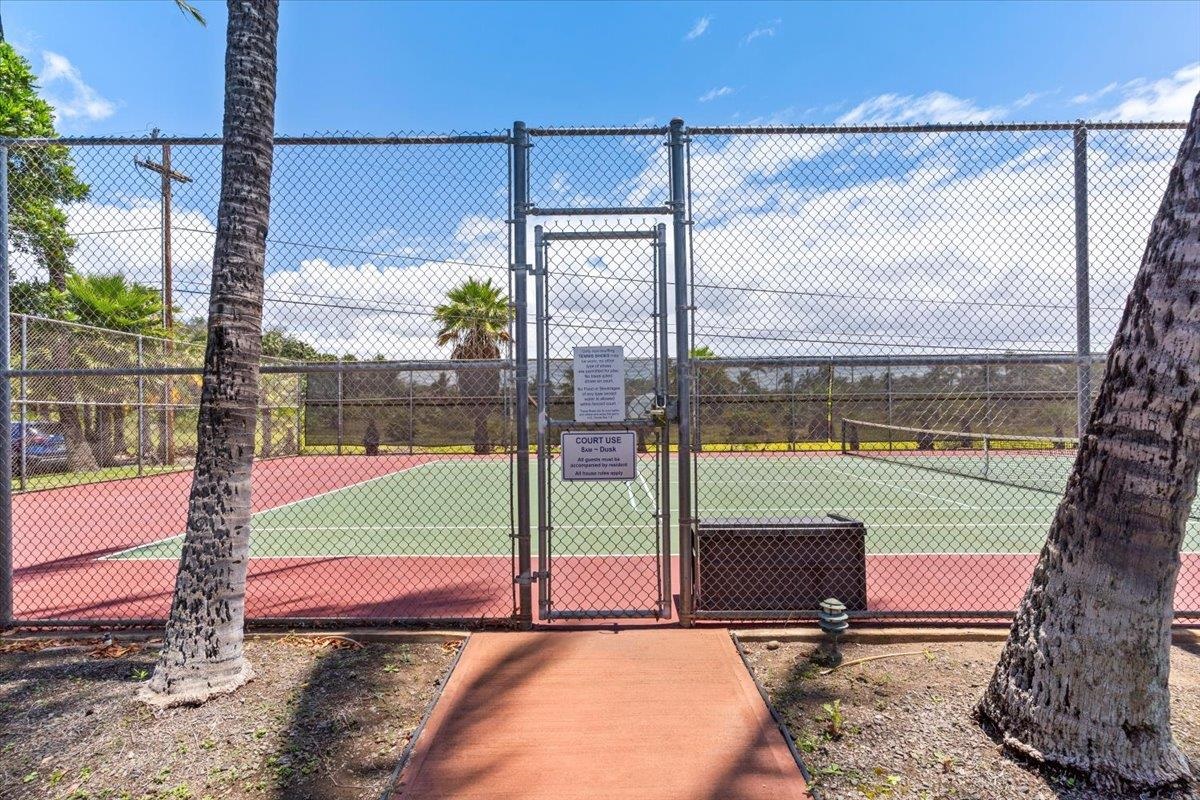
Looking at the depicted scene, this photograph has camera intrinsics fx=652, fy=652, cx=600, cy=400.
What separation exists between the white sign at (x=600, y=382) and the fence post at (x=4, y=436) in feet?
13.8

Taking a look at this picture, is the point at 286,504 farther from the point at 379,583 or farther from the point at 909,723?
the point at 909,723

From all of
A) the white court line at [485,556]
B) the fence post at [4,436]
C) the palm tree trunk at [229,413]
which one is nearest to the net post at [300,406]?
the white court line at [485,556]

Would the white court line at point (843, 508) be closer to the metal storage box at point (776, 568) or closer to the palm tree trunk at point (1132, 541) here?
the metal storage box at point (776, 568)

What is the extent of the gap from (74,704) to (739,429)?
1715 centimetres

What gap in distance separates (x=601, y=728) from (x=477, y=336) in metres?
4.99

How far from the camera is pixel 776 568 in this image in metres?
4.93

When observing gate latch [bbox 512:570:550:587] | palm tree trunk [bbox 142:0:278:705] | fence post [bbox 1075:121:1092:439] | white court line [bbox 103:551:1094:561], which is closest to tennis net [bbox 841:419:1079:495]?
white court line [bbox 103:551:1094:561]

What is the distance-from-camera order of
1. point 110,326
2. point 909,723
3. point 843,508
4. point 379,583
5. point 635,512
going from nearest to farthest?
1. point 909,723
2. point 379,583
3. point 843,508
4. point 635,512
5. point 110,326

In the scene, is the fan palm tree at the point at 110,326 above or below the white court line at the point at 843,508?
above

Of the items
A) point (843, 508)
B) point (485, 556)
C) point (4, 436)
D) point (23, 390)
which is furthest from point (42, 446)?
point (843, 508)

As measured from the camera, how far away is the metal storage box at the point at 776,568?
4906 mm

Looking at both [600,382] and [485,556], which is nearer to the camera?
[600,382]

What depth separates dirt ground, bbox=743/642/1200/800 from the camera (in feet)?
9.64

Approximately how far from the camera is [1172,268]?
2820 millimetres
